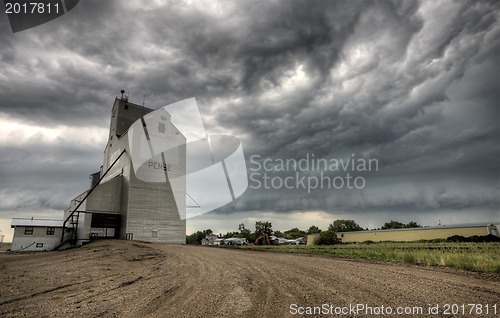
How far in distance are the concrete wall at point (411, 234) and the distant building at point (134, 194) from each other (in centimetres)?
3777

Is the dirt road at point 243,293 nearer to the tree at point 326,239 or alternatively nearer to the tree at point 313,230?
the tree at point 326,239

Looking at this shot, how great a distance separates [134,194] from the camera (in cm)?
4266

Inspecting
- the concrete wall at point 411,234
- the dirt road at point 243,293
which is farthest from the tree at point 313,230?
the dirt road at point 243,293

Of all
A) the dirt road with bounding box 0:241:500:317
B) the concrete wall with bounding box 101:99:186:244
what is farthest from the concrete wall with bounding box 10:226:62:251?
the dirt road with bounding box 0:241:500:317

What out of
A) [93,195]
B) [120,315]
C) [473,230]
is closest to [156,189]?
[93,195]

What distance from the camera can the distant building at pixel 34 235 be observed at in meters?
44.2

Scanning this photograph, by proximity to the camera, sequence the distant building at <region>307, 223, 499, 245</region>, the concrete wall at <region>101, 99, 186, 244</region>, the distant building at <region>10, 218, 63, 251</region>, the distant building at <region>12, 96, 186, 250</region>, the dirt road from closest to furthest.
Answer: the dirt road < the concrete wall at <region>101, 99, 186, 244</region> < the distant building at <region>12, 96, 186, 250</region> < the distant building at <region>10, 218, 63, 251</region> < the distant building at <region>307, 223, 499, 245</region>

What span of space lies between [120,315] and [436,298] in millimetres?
8344

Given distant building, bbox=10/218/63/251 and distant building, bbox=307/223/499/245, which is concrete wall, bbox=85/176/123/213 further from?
distant building, bbox=307/223/499/245

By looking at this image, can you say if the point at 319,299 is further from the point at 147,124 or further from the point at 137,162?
the point at 147,124

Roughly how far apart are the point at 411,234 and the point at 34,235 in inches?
2499

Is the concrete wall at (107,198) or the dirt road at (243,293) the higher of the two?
the concrete wall at (107,198)

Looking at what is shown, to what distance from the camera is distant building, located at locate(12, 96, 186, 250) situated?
42469 mm

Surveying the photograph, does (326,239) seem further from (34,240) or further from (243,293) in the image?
(243,293)
